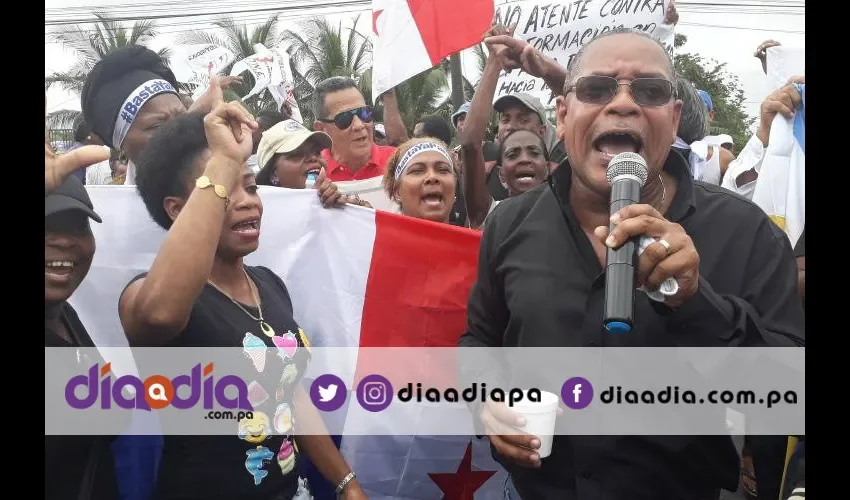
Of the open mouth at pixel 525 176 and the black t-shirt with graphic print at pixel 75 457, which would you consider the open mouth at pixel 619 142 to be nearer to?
the open mouth at pixel 525 176

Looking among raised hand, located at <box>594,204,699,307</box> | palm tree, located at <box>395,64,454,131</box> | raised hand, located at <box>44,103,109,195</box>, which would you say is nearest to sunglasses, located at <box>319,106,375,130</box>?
raised hand, located at <box>44,103,109,195</box>

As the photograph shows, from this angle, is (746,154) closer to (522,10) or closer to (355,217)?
(522,10)

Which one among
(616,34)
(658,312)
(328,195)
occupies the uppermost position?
(616,34)

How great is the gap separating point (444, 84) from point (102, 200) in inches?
891

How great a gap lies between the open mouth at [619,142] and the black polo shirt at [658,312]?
0.65ft

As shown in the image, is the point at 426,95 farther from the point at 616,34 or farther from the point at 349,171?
the point at 616,34

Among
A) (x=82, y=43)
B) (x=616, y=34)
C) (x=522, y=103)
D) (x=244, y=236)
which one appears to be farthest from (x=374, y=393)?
(x=82, y=43)

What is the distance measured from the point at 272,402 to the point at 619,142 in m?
1.47

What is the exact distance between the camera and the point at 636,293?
2.11 m

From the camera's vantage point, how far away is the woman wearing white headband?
138 inches

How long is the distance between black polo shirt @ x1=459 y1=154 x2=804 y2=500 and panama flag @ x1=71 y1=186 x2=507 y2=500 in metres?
0.60

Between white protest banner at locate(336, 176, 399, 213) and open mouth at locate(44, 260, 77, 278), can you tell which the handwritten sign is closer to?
white protest banner at locate(336, 176, 399, 213)

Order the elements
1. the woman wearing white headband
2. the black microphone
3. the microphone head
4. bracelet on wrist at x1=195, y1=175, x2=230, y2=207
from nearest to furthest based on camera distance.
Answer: the black microphone → the microphone head → bracelet on wrist at x1=195, y1=175, x2=230, y2=207 → the woman wearing white headband

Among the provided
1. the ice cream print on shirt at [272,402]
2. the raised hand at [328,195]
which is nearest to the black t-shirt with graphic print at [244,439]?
the ice cream print on shirt at [272,402]
